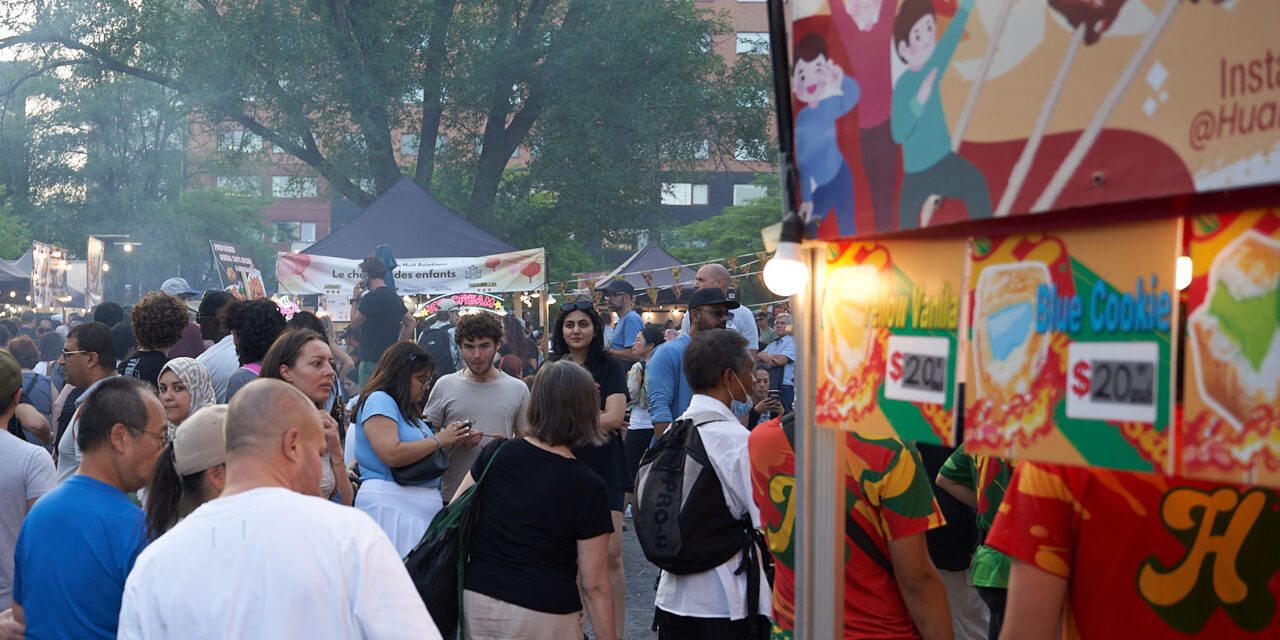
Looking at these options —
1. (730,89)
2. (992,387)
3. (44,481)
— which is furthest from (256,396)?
(730,89)

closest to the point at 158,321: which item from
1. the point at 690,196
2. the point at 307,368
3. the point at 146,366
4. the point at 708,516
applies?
the point at 146,366

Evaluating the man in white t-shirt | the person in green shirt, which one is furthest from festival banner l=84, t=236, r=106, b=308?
the person in green shirt

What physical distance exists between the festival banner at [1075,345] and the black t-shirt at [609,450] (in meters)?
4.49

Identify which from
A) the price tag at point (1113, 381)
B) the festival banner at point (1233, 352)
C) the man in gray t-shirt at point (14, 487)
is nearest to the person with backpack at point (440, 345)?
the man in gray t-shirt at point (14, 487)

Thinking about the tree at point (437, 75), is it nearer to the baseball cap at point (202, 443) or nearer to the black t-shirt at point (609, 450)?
the black t-shirt at point (609, 450)

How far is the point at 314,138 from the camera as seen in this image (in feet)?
81.0

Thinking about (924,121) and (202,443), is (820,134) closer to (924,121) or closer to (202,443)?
(924,121)

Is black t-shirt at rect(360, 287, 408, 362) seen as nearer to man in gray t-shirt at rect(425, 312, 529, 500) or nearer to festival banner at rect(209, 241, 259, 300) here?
man in gray t-shirt at rect(425, 312, 529, 500)

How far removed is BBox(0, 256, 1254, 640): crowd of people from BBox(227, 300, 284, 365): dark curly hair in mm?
11

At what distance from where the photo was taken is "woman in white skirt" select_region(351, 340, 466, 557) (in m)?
5.61

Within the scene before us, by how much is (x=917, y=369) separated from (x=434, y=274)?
1203cm

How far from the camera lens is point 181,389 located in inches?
211

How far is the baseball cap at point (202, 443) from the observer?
10.8 ft

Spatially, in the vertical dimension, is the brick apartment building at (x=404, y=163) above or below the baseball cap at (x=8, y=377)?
above
